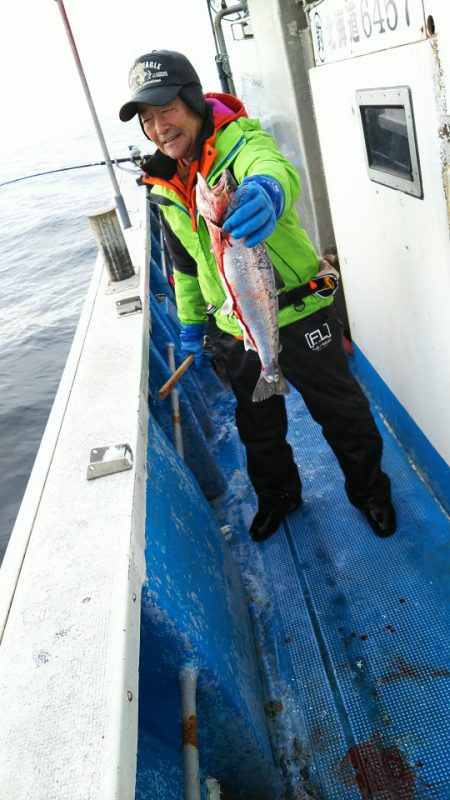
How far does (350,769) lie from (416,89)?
233cm

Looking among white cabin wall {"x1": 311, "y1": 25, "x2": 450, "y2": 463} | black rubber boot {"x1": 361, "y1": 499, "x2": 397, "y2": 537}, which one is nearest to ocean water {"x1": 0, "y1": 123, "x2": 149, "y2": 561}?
black rubber boot {"x1": 361, "y1": 499, "x2": 397, "y2": 537}

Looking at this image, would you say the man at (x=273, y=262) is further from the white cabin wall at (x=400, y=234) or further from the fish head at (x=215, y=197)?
the white cabin wall at (x=400, y=234)

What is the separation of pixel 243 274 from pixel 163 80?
824 millimetres

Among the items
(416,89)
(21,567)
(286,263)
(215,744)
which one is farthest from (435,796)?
(416,89)

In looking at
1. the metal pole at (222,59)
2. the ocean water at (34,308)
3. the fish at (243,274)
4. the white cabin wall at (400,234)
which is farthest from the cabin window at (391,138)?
the ocean water at (34,308)

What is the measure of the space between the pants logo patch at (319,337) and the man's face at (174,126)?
838 mm

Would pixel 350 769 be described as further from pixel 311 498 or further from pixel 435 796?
pixel 311 498

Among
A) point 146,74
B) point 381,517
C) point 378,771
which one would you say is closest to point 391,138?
point 146,74

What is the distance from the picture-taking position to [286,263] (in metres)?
2.14

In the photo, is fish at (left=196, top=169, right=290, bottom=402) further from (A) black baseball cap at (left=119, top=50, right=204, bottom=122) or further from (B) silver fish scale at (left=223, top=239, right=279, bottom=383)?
(A) black baseball cap at (left=119, top=50, right=204, bottom=122)

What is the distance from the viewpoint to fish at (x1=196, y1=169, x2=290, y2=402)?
1521 mm

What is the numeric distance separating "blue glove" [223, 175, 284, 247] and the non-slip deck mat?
5.56ft

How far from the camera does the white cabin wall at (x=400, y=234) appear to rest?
1751 millimetres

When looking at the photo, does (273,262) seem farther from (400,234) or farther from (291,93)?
(291,93)
